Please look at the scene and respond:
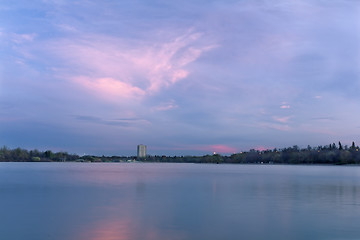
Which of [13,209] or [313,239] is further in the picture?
[13,209]

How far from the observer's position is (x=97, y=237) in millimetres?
15578

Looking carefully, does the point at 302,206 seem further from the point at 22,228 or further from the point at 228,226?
the point at 22,228

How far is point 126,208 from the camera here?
2434cm

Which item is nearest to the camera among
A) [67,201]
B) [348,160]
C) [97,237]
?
[97,237]

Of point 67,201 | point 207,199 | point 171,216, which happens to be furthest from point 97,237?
point 207,199

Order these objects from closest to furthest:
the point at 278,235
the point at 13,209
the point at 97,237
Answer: the point at 97,237 < the point at 278,235 < the point at 13,209

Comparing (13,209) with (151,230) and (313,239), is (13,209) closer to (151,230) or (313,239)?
(151,230)

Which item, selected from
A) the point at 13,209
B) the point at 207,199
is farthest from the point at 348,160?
the point at 13,209

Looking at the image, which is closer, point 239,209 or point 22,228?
point 22,228

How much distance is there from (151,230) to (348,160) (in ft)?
663

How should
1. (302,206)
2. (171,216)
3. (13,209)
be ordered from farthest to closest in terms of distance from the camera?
(302,206), (13,209), (171,216)

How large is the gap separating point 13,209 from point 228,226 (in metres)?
14.0

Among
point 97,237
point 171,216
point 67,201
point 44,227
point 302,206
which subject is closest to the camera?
point 97,237

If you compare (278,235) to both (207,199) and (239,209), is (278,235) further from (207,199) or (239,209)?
(207,199)
